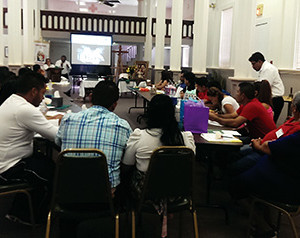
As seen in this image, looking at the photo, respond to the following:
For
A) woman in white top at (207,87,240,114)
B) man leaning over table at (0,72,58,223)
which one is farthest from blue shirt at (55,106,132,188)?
woman in white top at (207,87,240,114)

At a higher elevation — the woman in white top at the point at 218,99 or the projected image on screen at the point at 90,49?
the projected image on screen at the point at 90,49

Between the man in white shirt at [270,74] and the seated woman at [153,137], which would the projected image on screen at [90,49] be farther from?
the seated woman at [153,137]

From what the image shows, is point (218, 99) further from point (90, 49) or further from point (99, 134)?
point (90, 49)

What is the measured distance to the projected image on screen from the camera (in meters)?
14.2

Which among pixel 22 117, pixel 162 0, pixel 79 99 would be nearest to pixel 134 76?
pixel 79 99

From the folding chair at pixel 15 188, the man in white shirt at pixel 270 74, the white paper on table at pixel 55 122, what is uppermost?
the man in white shirt at pixel 270 74

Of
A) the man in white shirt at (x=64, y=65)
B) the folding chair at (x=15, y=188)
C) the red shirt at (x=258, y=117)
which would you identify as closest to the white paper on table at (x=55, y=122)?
the folding chair at (x=15, y=188)

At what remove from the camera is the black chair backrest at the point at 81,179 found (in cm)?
203

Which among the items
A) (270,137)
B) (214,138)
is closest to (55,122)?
(214,138)

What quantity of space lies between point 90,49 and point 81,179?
12.9 meters

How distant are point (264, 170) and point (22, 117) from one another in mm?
1782

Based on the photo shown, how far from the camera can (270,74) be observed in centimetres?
625

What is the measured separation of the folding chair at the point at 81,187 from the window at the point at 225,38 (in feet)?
34.0

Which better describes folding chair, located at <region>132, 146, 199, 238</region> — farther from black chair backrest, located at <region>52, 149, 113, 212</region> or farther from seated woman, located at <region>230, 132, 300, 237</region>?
seated woman, located at <region>230, 132, 300, 237</region>
